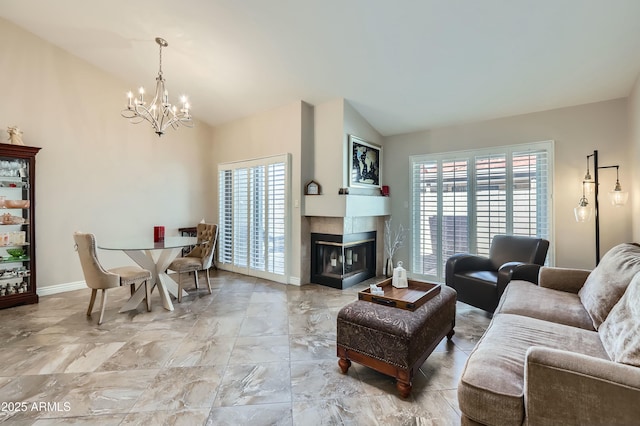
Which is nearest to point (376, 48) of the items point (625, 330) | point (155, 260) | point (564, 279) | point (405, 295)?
point (405, 295)

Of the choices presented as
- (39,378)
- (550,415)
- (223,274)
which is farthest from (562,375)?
(223,274)

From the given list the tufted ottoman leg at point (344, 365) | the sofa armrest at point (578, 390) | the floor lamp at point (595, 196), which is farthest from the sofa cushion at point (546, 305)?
the floor lamp at point (595, 196)

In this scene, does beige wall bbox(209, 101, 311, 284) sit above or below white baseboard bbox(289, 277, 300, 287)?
above

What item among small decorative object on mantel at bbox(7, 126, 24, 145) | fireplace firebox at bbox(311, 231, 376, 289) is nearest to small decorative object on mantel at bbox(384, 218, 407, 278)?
fireplace firebox at bbox(311, 231, 376, 289)

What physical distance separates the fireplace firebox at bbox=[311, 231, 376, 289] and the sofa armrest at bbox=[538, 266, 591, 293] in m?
2.39

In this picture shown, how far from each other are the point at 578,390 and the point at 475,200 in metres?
3.53

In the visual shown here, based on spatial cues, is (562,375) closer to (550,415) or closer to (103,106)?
(550,415)

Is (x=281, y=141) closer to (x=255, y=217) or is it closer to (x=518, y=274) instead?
(x=255, y=217)

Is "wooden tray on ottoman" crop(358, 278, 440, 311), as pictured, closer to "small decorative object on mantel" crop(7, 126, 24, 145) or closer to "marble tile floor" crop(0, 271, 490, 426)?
"marble tile floor" crop(0, 271, 490, 426)

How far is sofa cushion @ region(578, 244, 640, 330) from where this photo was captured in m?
1.89

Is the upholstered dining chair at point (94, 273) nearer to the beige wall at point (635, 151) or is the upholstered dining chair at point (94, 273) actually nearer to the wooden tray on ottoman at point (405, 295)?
the wooden tray on ottoman at point (405, 295)

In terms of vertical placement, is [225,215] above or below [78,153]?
below

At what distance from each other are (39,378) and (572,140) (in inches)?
229

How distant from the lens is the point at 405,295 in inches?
95.0
